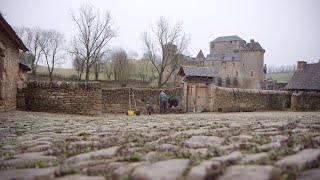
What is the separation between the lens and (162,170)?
7.75 feet

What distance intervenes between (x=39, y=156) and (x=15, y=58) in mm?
11288

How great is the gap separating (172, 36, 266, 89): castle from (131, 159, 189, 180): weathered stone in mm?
59236

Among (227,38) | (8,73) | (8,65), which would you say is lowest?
(8,73)

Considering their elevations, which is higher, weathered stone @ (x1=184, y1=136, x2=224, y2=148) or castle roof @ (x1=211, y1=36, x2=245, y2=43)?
castle roof @ (x1=211, y1=36, x2=245, y2=43)

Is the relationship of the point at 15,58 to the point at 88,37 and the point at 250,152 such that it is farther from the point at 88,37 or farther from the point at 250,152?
the point at 88,37

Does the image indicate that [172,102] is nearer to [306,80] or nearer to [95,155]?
[95,155]

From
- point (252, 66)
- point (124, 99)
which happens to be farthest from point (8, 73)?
point (252, 66)

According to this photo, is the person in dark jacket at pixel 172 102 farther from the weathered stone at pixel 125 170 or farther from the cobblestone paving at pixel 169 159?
the weathered stone at pixel 125 170

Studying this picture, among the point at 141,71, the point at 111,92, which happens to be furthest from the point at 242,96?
the point at 141,71

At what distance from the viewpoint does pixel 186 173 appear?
2.27m

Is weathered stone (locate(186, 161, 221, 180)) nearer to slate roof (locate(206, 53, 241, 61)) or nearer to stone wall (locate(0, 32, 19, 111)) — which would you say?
stone wall (locate(0, 32, 19, 111))

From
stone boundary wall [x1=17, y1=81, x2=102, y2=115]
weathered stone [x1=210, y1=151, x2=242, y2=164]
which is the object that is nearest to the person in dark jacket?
stone boundary wall [x1=17, y1=81, x2=102, y2=115]

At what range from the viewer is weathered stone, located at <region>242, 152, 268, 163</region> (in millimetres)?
2619

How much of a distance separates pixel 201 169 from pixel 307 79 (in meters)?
30.2
